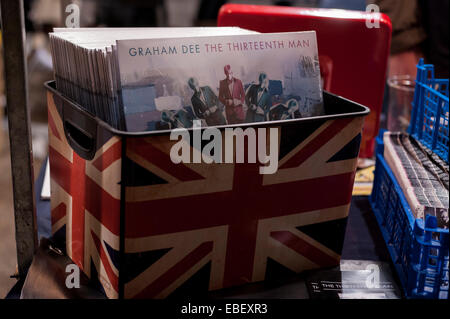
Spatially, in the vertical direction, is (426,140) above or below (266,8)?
below

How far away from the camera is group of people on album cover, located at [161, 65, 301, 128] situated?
0.77 m

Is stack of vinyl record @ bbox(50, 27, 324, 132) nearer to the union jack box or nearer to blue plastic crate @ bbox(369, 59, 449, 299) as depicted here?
the union jack box

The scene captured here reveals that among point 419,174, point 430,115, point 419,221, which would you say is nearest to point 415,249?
point 419,221

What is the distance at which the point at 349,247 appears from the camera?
3.21 feet

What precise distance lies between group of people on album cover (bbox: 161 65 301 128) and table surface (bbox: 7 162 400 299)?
10.9 inches

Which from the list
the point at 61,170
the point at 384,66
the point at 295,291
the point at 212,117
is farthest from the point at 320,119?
the point at 384,66

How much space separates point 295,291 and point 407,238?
0.21 metres

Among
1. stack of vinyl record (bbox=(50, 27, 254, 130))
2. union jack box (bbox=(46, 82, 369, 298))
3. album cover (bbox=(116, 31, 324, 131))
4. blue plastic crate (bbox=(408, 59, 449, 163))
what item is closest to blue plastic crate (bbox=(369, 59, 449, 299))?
blue plastic crate (bbox=(408, 59, 449, 163))

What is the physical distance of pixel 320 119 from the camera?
2.54 ft

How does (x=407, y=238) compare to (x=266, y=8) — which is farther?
(x=266, y=8)

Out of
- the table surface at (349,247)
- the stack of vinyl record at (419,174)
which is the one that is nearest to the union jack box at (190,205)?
the table surface at (349,247)

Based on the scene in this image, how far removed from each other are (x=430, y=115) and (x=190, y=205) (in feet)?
1.83

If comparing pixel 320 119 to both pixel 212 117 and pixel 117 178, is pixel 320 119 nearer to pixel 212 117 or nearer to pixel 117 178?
pixel 212 117

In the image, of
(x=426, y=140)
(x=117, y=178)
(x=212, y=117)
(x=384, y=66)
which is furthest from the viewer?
(x=384, y=66)
